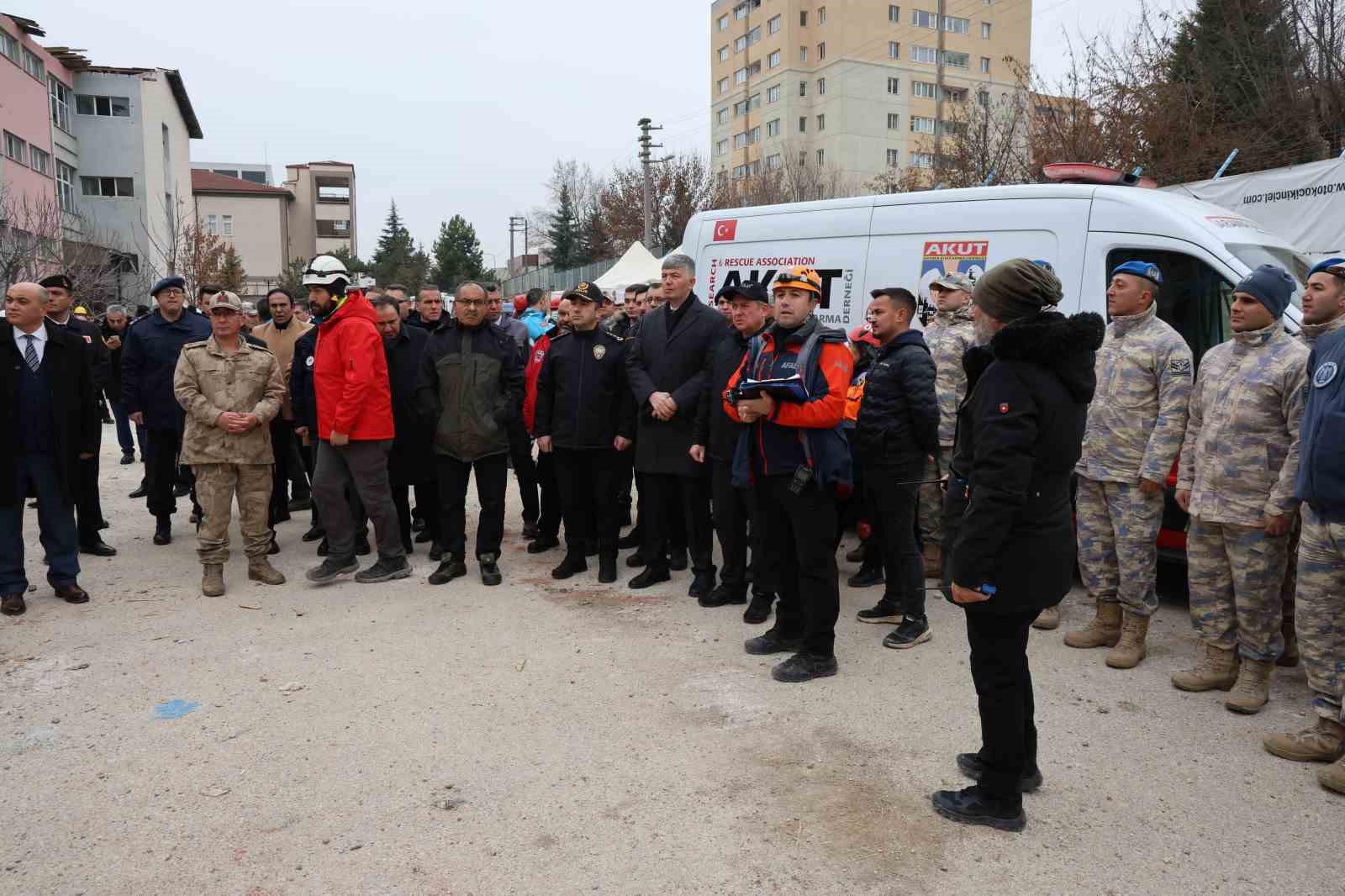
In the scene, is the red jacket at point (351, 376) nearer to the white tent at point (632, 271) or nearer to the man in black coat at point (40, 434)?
the man in black coat at point (40, 434)

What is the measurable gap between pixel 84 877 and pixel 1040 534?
3.41 m

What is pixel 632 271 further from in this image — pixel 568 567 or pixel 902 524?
pixel 902 524

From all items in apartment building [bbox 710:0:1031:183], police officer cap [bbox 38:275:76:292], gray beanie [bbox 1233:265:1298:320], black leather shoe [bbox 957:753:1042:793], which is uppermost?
apartment building [bbox 710:0:1031:183]

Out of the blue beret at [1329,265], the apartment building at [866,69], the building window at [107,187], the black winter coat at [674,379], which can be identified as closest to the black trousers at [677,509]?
the black winter coat at [674,379]

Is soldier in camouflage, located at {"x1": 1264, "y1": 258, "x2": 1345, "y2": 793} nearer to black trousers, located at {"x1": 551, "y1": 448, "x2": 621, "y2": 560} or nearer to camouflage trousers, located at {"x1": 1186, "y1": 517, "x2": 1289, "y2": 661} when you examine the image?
camouflage trousers, located at {"x1": 1186, "y1": 517, "x2": 1289, "y2": 661}

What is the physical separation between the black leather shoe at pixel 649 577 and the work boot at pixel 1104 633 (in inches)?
105

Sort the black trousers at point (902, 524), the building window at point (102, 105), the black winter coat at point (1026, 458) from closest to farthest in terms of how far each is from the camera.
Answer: the black winter coat at point (1026, 458) < the black trousers at point (902, 524) < the building window at point (102, 105)

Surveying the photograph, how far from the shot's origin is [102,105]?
4247 centimetres

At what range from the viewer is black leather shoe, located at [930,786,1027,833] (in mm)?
3357

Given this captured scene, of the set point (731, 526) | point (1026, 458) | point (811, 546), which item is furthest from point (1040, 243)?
point (1026, 458)

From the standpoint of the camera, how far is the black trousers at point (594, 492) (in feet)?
21.9

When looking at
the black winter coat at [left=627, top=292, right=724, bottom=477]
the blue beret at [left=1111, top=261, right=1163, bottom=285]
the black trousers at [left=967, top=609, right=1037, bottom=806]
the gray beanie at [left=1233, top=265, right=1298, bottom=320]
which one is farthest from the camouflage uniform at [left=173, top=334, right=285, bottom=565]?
the gray beanie at [left=1233, top=265, right=1298, bottom=320]

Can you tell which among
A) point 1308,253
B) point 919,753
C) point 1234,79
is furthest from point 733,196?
point 919,753

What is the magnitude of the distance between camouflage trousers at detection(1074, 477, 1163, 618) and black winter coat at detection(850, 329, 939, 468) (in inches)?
36.4
